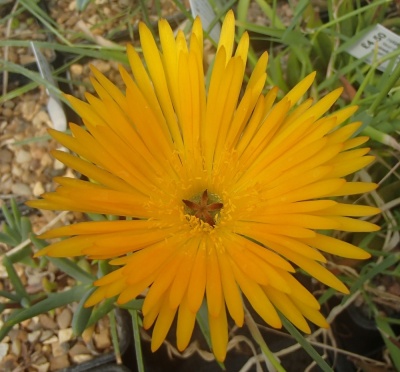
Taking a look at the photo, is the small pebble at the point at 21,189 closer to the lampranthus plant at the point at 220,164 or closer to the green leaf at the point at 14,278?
the green leaf at the point at 14,278

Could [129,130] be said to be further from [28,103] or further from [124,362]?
[28,103]

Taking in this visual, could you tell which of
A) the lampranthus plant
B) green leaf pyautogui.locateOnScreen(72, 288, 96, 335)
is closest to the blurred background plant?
green leaf pyautogui.locateOnScreen(72, 288, 96, 335)

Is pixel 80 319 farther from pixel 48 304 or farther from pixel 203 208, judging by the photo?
pixel 203 208

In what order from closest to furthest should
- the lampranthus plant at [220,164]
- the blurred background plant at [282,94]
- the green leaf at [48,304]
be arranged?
the lampranthus plant at [220,164] < the green leaf at [48,304] < the blurred background plant at [282,94]

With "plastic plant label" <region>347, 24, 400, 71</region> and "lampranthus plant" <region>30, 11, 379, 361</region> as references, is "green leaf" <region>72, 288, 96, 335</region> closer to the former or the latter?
"lampranthus plant" <region>30, 11, 379, 361</region>

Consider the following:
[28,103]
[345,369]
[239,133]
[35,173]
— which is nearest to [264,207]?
[239,133]

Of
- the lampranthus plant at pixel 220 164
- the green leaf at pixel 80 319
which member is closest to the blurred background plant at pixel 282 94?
the green leaf at pixel 80 319
